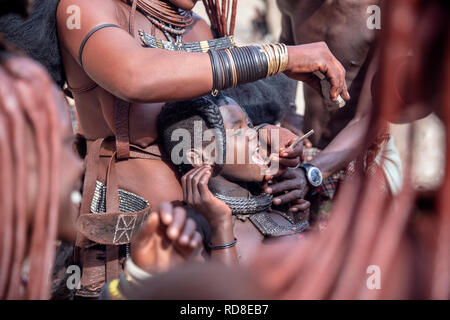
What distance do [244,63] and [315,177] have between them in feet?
3.52

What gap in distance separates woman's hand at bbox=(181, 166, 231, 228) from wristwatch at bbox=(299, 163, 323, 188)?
76 cm

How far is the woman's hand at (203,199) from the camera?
6.38 feet

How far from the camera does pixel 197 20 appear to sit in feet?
8.36

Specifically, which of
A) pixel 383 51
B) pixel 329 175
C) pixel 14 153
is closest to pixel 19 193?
pixel 14 153

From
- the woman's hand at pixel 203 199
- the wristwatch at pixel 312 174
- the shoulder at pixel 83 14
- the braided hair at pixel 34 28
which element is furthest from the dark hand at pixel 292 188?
the braided hair at pixel 34 28

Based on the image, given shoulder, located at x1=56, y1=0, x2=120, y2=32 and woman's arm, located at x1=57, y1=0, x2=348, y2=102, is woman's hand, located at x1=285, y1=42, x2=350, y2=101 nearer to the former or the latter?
woman's arm, located at x1=57, y1=0, x2=348, y2=102

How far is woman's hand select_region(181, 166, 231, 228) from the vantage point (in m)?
1.95

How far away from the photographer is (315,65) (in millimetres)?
1931

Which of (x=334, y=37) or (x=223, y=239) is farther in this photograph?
(x=334, y=37)

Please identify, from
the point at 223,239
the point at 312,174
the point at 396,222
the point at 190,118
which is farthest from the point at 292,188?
the point at 396,222

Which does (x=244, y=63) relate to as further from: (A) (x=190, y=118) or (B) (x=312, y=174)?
(B) (x=312, y=174)

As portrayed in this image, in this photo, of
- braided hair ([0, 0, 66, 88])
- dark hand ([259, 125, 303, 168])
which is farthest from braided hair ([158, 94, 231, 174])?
braided hair ([0, 0, 66, 88])

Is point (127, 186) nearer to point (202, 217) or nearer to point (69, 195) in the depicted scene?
point (202, 217)

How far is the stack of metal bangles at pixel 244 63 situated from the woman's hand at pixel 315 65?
6 cm
